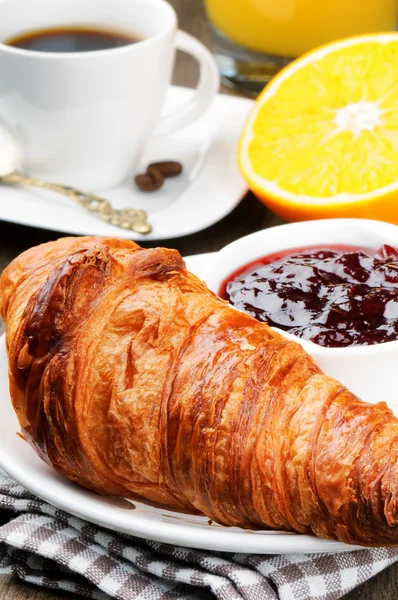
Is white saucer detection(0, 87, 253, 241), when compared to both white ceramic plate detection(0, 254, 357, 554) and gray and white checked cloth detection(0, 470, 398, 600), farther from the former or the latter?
gray and white checked cloth detection(0, 470, 398, 600)

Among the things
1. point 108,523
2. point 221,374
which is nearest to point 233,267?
point 221,374

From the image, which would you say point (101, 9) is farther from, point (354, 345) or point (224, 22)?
point (354, 345)

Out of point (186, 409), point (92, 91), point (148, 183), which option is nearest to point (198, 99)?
point (148, 183)

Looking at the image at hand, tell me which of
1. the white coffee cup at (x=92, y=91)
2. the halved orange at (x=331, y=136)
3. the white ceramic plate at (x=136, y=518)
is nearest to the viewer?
the white ceramic plate at (x=136, y=518)

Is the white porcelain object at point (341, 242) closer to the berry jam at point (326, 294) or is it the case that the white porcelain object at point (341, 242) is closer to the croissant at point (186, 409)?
the berry jam at point (326, 294)

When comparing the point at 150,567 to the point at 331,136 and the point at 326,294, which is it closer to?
the point at 326,294

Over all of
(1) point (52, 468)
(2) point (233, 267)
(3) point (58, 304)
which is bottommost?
(1) point (52, 468)

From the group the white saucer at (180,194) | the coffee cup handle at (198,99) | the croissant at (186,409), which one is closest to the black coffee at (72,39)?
the coffee cup handle at (198,99)
